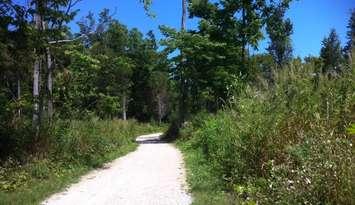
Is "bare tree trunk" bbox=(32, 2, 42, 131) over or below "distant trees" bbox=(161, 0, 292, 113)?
below

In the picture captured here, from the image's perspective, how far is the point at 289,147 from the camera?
32.4 feet

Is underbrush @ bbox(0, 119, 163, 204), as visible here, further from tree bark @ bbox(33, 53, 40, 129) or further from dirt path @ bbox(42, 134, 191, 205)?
tree bark @ bbox(33, 53, 40, 129)

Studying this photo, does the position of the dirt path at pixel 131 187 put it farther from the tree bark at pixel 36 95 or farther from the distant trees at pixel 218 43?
the distant trees at pixel 218 43

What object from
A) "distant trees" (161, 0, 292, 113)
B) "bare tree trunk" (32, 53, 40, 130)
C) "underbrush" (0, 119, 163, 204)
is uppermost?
"distant trees" (161, 0, 292, 113)

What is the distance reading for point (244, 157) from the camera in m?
12.2

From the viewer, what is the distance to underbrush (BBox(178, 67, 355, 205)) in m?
8.01

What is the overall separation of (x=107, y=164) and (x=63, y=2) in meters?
5.96

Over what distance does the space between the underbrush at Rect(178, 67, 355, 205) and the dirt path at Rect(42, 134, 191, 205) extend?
634 mm

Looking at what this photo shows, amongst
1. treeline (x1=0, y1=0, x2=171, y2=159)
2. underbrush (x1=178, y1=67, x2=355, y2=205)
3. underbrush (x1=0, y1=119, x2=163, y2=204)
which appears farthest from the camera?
treeline (x1=0, y1=0, x2=171, y2=159)

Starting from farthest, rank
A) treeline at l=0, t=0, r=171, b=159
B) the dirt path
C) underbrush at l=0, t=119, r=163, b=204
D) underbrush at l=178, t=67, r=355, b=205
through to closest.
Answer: treeline at l=0, t=0, r=171, b=159 < underbrush at l=0, t=119, r=163, b=204 < the dirt path < underbrush at l=178, t=67, r=355, b=205

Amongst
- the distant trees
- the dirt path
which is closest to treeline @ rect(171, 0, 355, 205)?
the dirt path

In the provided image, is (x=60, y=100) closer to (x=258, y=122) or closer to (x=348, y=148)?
(x=258, y=122)

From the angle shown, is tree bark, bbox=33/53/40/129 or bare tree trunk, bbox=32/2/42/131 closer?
bare tree trunk, bbox=32/2/42/131

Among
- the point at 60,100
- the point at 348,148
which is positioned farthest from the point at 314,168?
the point at 60,100
